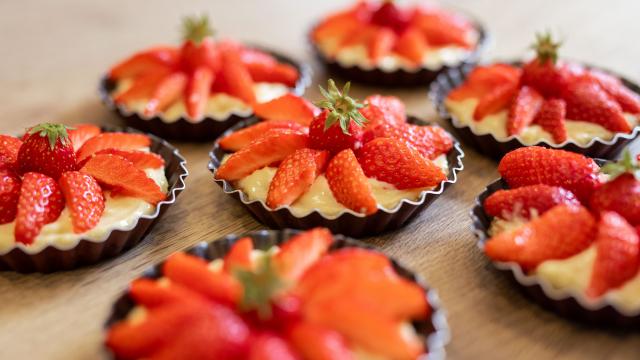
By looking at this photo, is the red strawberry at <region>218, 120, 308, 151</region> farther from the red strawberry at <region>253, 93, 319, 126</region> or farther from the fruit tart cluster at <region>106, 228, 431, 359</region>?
the fruit tart cluster at <region>106, 228, 431, 359</region>

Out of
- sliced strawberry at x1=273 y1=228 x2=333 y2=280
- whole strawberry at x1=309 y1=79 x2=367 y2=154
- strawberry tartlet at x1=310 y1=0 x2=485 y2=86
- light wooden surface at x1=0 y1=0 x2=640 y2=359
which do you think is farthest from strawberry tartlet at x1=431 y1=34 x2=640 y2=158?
sliced strawberry at x1=273 y1=228 x2=333 y2=280

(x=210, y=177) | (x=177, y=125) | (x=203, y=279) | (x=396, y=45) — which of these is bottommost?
(x=210, y=177)

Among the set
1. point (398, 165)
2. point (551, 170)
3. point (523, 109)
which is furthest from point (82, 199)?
point (523, 109)

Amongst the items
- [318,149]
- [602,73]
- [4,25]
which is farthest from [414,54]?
[4,25]

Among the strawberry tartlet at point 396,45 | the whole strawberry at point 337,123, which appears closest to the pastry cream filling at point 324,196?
the whole strawberry at point 337,123

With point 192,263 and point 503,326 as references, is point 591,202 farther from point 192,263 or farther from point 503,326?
point 192,263

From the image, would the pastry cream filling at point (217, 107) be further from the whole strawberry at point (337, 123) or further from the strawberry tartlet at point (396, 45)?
the whole strawberry at point (337, 123)

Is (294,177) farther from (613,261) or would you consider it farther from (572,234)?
(613,261)
